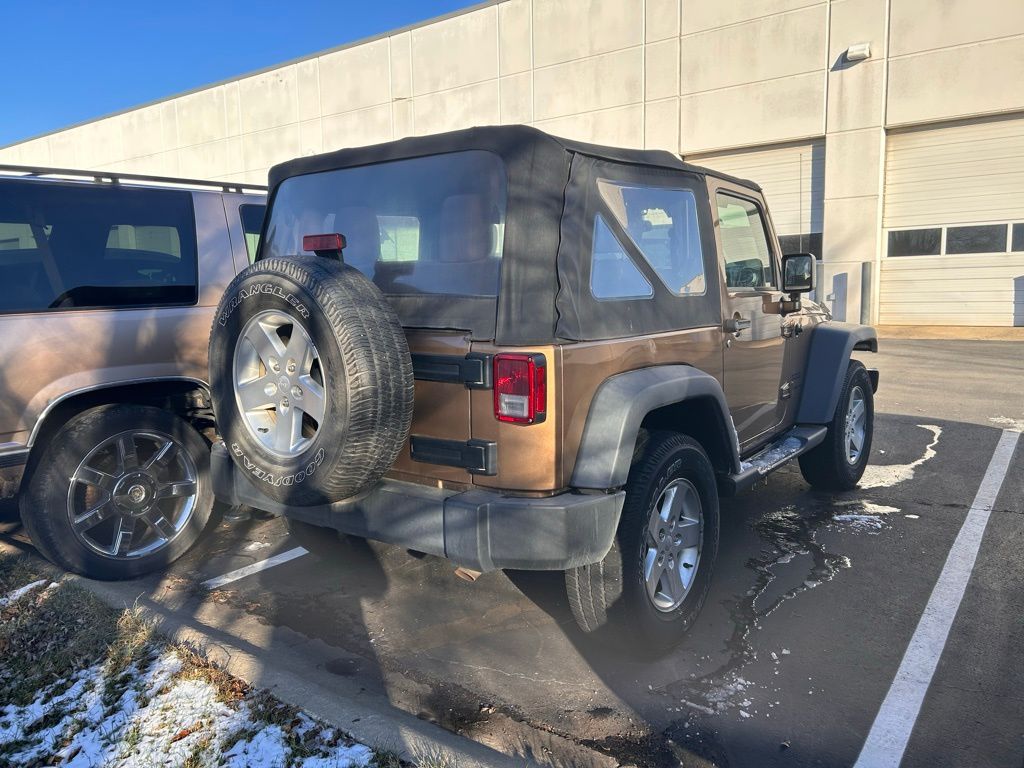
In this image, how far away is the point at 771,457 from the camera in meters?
4.27

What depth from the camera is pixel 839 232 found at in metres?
15.4

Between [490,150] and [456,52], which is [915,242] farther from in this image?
[490,150]

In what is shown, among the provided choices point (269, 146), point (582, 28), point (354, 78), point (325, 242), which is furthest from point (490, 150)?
point (269, 146)

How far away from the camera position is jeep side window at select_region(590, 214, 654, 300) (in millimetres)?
3090

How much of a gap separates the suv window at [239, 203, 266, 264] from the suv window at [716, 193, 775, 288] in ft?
8.93

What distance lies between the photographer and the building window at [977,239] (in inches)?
561

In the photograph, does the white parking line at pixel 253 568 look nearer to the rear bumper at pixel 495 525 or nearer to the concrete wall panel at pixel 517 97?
the rear bumper at pixel 495 525

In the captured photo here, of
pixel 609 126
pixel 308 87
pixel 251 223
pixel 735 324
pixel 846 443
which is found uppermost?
pixel 308 87

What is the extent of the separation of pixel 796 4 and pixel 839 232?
452 centimetres

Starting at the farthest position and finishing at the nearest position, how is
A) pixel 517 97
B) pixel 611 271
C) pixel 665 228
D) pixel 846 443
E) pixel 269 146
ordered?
pixel 269 146 < pixel 517 97 < pixel 846 443 < pixel 665 228 < pixel 611 271

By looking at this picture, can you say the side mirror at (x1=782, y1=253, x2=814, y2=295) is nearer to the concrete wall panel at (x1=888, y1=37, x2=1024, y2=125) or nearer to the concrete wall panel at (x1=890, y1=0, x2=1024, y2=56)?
the concrete wall panel at (x1=888, y1=37, x2=1024, y2=125)

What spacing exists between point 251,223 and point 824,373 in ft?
12.4

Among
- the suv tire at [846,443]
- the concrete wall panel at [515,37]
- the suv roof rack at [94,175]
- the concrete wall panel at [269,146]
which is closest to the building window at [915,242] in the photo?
the concrete wall panel at [515,37]

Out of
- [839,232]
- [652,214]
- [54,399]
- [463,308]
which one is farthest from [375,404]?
[839,232]
